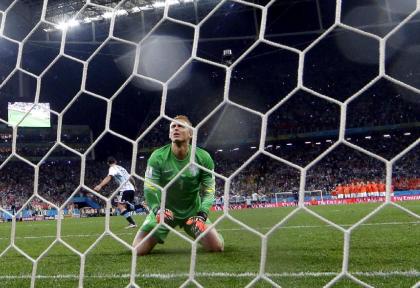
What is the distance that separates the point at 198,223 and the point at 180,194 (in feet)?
0.92

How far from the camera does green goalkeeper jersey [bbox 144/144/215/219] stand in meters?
3.04

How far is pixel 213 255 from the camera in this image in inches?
118

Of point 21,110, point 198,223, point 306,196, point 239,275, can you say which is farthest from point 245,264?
point 306,196

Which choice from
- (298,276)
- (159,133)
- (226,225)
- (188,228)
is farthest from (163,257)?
(159,133)

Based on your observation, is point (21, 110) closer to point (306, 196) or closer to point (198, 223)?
point (198, 223)

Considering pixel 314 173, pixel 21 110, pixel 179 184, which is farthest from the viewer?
pixel 314 173

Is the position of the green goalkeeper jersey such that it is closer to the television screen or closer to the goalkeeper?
the goalkeeper

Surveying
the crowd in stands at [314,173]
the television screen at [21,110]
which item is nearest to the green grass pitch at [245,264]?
the television screen at [21,110]

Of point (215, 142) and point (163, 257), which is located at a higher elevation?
point (163, 257)

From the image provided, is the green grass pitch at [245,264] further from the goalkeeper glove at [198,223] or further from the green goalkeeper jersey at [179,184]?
the green goalkeeper jersey at [179,184]

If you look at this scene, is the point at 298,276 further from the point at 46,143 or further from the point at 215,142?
the point at 46,143

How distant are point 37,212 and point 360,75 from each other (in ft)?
37.7

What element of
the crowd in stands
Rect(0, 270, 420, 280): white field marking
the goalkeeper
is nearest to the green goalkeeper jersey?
the goalkeeper

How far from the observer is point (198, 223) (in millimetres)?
2945
